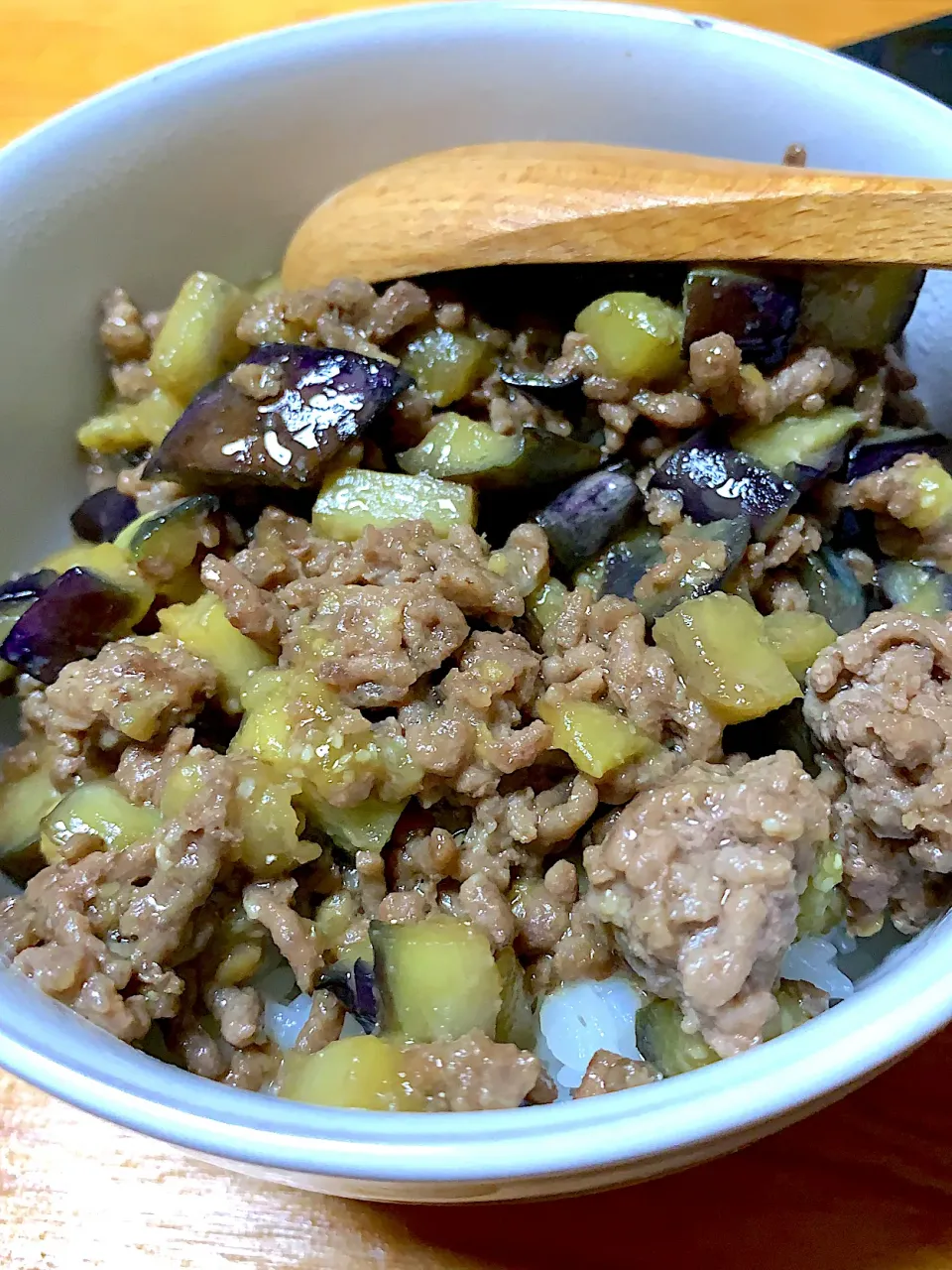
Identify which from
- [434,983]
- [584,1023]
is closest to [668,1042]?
[584,1023]

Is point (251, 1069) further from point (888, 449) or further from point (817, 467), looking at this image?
point (888, 449)

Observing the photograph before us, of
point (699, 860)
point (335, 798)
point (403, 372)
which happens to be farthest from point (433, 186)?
point (699, 860)

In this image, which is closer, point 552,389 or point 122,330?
point 552,389

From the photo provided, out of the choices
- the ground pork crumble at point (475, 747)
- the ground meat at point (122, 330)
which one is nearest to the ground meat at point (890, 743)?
the ground pork crumble at point (475, 747)

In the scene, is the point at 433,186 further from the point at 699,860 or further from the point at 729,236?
the point at 699,860

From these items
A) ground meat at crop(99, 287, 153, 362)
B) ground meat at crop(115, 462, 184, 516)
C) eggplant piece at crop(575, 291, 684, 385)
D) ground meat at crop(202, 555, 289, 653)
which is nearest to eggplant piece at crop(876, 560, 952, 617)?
eggplant piece at crop(575, 291, 684, 385)
